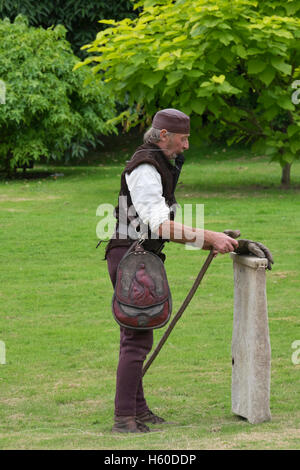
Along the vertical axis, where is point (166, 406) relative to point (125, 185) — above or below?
below

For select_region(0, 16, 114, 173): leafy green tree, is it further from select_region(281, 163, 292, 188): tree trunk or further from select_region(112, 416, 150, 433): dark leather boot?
select_region(112, 416, 150, 433): dark leather boot

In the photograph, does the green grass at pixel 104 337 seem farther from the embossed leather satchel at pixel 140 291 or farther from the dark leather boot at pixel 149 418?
the embossed leather satchel at pixel 140 291

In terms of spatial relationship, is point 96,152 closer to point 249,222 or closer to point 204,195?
point 204,195

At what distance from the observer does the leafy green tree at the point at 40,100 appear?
2130 cm

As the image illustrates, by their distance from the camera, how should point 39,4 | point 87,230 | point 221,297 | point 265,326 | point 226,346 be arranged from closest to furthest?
1. point 265,326
2. point 226,346
3. point 221,297
4. point 87,230
5. point 39,4

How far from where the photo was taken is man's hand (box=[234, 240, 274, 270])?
5586 mm

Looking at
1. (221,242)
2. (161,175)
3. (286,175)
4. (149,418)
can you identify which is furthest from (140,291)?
(286,175)

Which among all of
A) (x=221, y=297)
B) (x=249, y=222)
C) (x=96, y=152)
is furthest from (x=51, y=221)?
(x=96, y=152)

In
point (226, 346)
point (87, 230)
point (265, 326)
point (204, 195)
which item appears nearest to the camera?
point (265, 326)

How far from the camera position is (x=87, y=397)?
21.2 feet

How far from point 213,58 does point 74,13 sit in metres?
14.2

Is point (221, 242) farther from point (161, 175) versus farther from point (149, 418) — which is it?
point (149, 418)

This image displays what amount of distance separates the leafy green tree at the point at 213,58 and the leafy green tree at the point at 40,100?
4375 millimetres

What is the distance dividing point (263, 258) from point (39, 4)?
2553 cm
